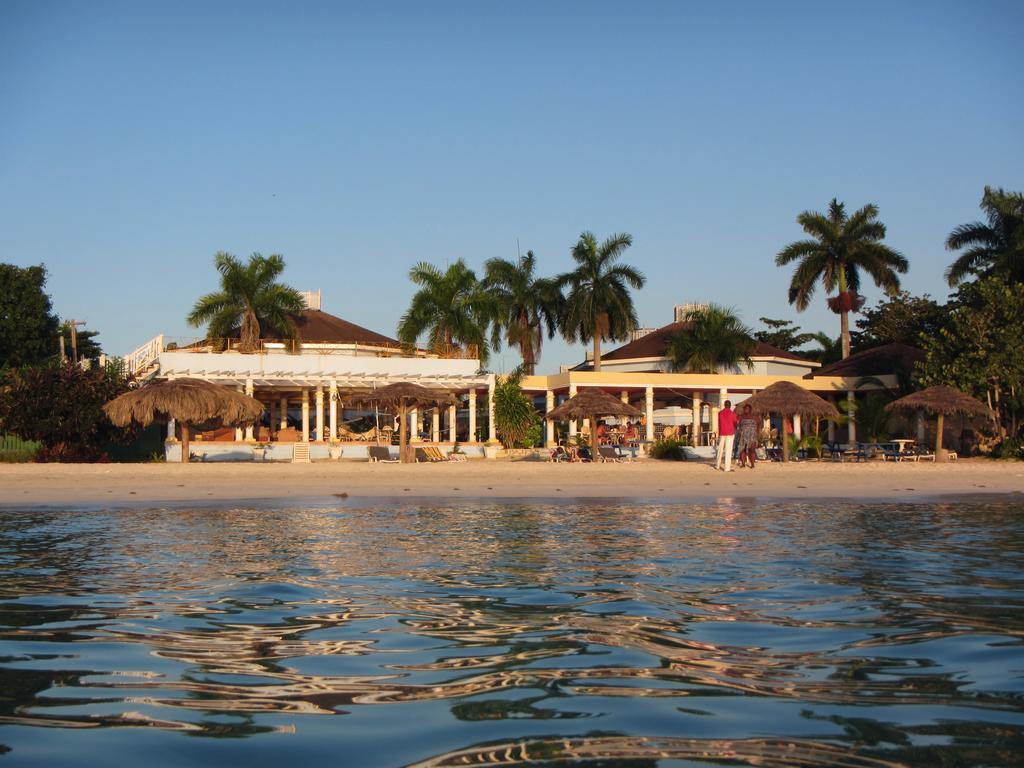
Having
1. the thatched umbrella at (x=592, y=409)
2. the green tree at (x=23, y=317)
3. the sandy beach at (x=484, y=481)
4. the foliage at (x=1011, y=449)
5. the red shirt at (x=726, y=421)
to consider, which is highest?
the green tree at (x=23, y=317)

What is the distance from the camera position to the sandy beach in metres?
17.5

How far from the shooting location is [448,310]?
38625 mm

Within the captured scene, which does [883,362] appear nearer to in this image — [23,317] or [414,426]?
[414,426]

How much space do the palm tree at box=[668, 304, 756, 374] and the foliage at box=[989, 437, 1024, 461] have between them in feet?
43.7

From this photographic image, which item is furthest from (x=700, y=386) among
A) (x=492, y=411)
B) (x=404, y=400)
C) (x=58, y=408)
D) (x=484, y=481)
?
(x=58, y=408)

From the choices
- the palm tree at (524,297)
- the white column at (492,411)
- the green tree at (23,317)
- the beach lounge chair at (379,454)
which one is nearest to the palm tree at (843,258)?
the palm tree at (524,297)

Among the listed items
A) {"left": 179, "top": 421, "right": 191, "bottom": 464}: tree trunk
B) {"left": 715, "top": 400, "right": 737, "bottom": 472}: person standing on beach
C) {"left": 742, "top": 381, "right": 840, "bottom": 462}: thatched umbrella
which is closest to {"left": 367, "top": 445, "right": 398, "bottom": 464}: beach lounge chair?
{"left": 179, "top": 421, "right": 191, "bottom": 464}: tree trunk

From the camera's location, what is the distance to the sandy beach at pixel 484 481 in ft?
57.4

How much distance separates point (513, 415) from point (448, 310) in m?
5.31

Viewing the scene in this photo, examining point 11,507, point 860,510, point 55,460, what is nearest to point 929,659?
point 860,510

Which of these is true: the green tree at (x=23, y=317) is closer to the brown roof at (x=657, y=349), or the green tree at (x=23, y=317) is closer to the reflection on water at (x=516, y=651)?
Answer: the brown roof at (x=657, y=349)

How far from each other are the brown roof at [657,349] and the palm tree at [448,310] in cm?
1054

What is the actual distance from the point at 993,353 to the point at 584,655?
30.0 meters

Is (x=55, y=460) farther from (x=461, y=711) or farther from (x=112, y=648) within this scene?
(x=461, y=711)
